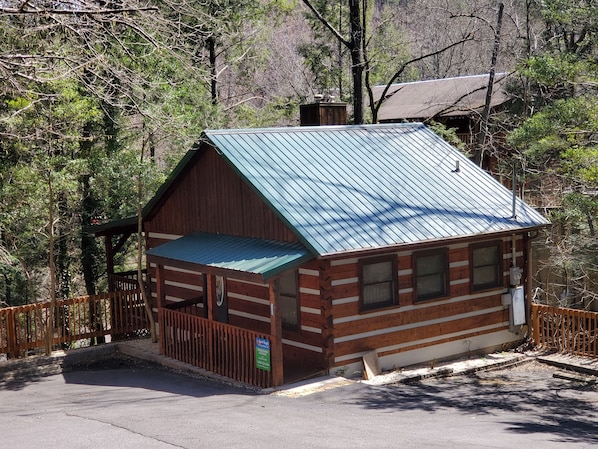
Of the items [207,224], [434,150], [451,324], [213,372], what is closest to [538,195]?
[434,150]

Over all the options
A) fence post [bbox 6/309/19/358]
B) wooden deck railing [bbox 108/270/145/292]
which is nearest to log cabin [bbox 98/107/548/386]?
wooden deck railing [bbox 108/270/145/292]

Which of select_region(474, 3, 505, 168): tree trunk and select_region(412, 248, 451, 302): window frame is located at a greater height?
select_region(474, 3, 505, 168): tree trunk

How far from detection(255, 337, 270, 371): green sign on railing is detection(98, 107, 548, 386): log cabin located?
27 millimetres

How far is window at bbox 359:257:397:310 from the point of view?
15.6m

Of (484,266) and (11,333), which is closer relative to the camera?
(484,266)

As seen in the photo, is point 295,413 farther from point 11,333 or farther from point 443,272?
point 11,333

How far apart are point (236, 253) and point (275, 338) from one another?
2186mm

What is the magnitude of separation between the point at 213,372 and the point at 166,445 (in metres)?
5.78

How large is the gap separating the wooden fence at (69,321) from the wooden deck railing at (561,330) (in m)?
9.64

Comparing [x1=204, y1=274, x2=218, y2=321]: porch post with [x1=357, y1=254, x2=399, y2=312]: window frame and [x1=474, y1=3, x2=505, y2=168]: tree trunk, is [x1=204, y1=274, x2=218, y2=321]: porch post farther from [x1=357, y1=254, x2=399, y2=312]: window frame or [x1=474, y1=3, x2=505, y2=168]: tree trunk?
[x1=474, y1=3, x2=505, y2=168]: tree trunk

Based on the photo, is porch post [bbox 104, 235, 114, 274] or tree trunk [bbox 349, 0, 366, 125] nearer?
porch post [bbox 104, 235, 114, 274]

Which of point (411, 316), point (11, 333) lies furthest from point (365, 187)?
point (11, 333)

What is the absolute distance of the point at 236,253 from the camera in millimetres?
15672

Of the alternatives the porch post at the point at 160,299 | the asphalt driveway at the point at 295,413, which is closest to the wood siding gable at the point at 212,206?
the porch post at the point at 160,299
